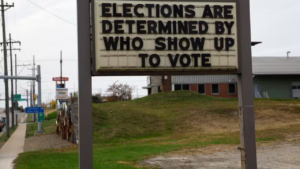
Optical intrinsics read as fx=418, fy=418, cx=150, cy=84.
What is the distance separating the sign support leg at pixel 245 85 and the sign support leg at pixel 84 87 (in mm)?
3370

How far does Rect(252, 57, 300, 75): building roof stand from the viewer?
54.3 metres

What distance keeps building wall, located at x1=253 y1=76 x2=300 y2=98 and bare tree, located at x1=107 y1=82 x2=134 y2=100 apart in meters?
28.8

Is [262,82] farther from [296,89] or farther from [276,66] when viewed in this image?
[296,89]

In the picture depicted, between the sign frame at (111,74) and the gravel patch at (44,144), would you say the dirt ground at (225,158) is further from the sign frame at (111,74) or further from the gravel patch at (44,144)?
the gravel patch at (44,144)

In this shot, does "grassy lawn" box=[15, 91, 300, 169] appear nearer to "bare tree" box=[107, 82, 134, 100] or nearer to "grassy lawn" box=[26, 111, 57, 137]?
"grassy lawn" box=[26, 111, 57, 137]

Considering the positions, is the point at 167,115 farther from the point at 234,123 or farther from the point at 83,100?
the point at 83,100

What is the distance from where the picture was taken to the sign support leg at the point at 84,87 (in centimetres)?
861

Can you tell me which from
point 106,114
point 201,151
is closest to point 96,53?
point 201,151

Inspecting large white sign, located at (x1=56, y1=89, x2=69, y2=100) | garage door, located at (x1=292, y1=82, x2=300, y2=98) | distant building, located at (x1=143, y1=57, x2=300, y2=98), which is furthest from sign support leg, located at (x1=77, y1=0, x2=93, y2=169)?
garage door, located at (x1=292, y1=82, x2=300, y2=98)

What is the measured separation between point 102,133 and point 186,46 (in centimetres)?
2243

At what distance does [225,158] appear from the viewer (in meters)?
17.5

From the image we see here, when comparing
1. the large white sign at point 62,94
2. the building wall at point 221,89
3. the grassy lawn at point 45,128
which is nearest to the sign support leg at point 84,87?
the grassy lawn at point 45,128

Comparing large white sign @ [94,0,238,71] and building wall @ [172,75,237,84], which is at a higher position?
building wall @ [172,75,237,84]

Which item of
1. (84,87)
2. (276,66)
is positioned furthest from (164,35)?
(276,66)
